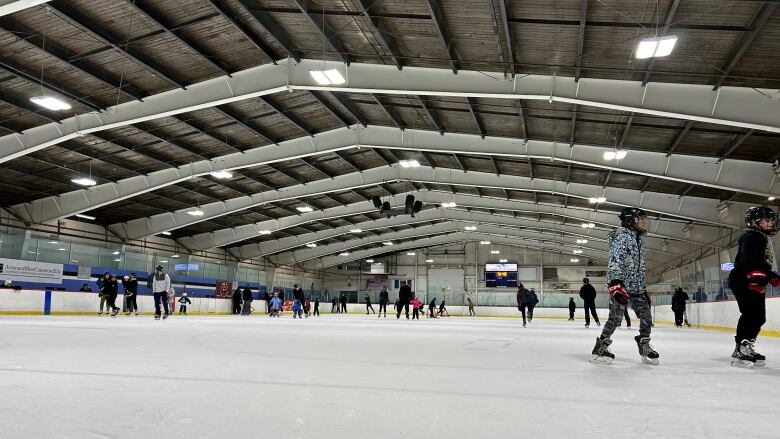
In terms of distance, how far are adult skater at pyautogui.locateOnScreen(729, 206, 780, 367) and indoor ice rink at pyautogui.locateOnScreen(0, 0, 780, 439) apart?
0.10 feet

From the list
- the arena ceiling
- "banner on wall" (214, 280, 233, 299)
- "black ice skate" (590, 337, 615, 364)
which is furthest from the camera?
"banner on wall" (214, 280, 233, 299)

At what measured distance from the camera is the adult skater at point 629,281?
5844 mm

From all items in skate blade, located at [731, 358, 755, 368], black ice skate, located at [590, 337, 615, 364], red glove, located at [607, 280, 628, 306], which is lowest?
skate blade, located at [731, 358, 755, 368]

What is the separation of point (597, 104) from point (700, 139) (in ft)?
19.2

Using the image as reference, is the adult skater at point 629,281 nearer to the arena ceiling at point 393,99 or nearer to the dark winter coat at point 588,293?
the arena ceiling at point 393,99

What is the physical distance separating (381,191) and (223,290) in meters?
15.9

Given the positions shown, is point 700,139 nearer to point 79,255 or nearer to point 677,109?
point 677,109

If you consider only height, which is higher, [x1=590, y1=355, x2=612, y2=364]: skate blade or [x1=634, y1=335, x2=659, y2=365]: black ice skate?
[x1=634, y1=335, x2=659, y2=365]: black ice skate

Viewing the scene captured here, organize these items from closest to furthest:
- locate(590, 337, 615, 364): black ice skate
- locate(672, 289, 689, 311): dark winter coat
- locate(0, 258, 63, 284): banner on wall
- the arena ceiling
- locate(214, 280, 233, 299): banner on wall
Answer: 1. locate(590, 337, 615, 364): black ice skate
2. the arena ceiling
3. locate(672, 289, 689, 311): dark winter coat
4. locate(0, 258, 63, 284): banner on wall
5. locate(214, 280, 233, 299): banner on wall

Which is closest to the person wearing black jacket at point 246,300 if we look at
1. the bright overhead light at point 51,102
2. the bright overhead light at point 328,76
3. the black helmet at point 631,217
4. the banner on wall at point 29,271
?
the banner on wall at point 29,271

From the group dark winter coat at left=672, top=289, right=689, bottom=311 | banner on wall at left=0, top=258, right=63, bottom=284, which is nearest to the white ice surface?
dark winter coat at left=672, top=289, right=689, bottom=311

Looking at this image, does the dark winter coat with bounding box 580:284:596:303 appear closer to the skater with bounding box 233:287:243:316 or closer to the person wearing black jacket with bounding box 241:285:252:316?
the person wearing black jacket with bounding box 241:285:252:316

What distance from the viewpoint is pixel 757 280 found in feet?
19.0

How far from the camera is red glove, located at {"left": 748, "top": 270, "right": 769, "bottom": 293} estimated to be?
5754 millimetres
